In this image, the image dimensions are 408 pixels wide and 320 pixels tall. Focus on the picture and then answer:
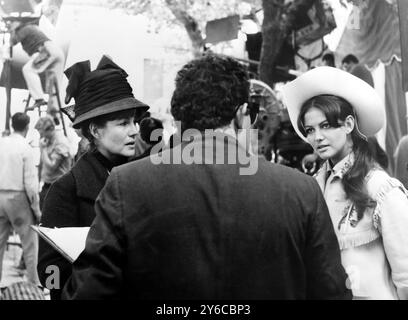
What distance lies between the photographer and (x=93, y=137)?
7.85 ft

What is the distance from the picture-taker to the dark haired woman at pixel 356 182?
205 centimetres

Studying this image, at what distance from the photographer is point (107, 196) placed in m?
1.54

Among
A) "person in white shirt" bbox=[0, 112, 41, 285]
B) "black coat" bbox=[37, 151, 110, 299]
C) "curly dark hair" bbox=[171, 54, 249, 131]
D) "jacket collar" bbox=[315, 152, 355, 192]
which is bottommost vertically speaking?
"person in white shirt" bbox=[0, 112, 41, 285]

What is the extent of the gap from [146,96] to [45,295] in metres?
2.27

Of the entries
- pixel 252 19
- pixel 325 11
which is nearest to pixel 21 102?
pixel 252 19

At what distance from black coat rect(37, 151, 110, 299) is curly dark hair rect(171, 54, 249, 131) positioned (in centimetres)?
76

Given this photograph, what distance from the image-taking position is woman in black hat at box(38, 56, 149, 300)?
2.18 meters

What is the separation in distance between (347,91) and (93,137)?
3.64 feet

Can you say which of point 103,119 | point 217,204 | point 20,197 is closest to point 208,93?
point 217,204

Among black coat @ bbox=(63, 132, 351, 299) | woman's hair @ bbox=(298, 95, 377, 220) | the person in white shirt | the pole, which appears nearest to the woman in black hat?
black coat @ bbox=(63, 132, 351, 299)

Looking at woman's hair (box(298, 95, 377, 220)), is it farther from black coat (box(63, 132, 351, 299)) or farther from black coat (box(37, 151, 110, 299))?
black coat (box(37, 151, 110, 299))

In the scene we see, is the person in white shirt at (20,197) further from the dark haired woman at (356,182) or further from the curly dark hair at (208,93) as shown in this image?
the curly dark hair at (208,93)

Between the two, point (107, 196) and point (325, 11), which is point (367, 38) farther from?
point (107, 196)

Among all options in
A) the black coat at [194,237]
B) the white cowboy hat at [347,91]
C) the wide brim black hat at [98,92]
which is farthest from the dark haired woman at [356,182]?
the wide brim black hat at [98,92]
